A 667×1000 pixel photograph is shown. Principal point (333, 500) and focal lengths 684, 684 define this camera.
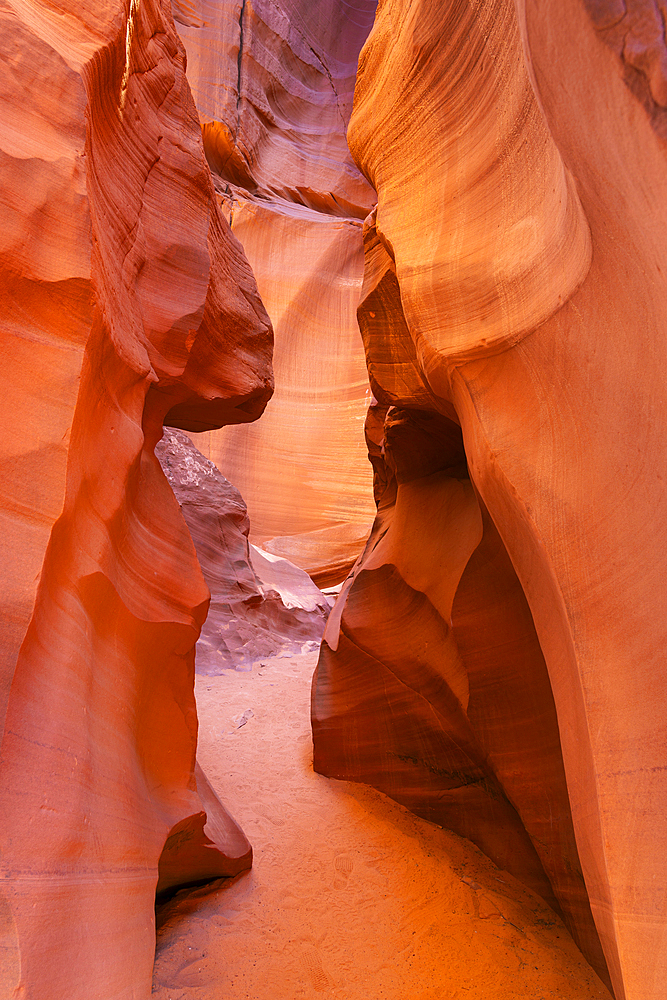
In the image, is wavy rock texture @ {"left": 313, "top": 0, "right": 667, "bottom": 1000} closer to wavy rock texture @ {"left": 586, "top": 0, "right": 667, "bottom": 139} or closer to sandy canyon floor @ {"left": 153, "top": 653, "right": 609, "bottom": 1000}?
wavy rock texture @ {"left": 586, "top": 0, "right": 667, "bottom": 139}

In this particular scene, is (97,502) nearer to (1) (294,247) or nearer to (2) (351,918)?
(2) (351,918)

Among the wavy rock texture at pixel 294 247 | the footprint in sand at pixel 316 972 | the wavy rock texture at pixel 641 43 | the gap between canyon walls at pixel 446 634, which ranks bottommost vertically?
the footprint in sand at pixel 316 972

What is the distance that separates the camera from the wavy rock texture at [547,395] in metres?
2.12

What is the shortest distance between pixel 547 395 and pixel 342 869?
323 centimetres

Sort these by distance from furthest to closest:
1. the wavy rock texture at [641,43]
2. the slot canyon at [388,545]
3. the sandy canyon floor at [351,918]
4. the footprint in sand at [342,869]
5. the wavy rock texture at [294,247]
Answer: the wavy rock texture at [294,247] < the footprint in sand at [342,869] < the sandy canyon floor at [351,918] < the wavy rock texture at [641,43] < the slot canyon at [388,545]

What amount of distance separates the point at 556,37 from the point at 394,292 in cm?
164

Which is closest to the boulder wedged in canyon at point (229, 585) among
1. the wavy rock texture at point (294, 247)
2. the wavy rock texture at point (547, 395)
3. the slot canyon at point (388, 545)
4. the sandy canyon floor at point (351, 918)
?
the slot canyon at point (388, 545)

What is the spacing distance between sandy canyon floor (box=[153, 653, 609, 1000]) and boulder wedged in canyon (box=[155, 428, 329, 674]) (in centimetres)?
263

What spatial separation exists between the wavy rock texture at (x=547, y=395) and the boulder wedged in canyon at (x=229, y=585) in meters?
4.00

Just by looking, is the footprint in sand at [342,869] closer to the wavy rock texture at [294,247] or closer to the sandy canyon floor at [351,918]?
the sandy canyon floor at [351,918]

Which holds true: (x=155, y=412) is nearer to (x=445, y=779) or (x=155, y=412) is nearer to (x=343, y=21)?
(x=445, y=779)

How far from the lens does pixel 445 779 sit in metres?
4.56

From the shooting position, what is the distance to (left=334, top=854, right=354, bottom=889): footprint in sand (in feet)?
13.3

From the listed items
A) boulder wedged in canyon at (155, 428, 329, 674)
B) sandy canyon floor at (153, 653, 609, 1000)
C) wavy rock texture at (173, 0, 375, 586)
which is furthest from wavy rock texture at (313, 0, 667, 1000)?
wavy rock texture at (173, 0, 375, 586)
